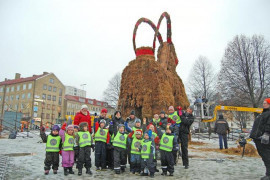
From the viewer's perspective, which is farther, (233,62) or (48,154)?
(233,62)

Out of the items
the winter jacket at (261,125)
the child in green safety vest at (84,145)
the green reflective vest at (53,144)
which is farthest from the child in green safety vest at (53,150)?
the winter jacket at (261,125)

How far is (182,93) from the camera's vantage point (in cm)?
1411

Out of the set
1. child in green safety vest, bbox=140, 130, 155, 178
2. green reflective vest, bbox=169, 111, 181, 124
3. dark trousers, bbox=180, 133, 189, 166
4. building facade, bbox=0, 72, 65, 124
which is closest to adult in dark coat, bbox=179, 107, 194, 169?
dark trousers, bbox=180, 133, 189, 166

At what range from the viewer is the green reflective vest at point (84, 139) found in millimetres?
5643

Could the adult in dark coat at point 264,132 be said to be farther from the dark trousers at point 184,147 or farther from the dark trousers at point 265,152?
the dark trousers at point 184,147

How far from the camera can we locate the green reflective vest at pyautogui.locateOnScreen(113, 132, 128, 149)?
584 cm

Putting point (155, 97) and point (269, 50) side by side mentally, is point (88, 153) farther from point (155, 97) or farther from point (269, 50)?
point (269, 50)

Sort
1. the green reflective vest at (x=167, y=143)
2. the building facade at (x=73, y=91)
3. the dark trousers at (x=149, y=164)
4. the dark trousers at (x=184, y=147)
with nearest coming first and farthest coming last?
the dark trousers at (x=149, y=164) < the green reflective vest at (x=167, y=143) < the dark trousers at (x=184, y=147) < the building facade at (x=73, y=91)

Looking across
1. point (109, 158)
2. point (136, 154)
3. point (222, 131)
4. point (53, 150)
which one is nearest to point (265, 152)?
point (136, 154)

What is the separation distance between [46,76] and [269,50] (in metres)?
44.3

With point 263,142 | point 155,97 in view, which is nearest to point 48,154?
point 263,142

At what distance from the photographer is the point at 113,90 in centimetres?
3659

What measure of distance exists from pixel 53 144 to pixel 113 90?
3115 centimetres

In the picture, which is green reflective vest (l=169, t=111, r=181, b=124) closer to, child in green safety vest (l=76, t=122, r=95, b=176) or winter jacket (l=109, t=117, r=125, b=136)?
winter jacket (l=109, t=117, r=125, b=136)
